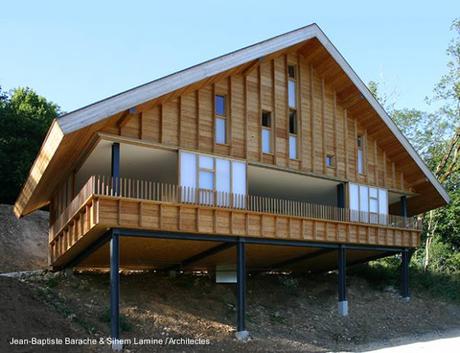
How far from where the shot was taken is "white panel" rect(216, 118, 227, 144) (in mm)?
20734

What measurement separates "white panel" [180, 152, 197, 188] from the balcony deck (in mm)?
303

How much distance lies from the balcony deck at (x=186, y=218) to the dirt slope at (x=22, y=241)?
819 cm

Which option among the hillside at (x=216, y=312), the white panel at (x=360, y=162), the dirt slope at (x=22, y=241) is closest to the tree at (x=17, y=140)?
the dirt slope at (x=22, y=241)

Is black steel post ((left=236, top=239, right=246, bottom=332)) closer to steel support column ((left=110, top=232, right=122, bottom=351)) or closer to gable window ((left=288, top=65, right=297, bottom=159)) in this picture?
steel support column ((left=110, top=232, right=122, bottom=351))

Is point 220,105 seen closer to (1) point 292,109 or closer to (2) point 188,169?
(2) point 188,169

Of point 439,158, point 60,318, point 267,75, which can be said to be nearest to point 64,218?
point 60,318

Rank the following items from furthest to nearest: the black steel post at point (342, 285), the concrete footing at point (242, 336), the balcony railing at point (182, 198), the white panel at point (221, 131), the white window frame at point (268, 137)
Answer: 1. the black steel post at point (342, 285)
2. the white window frame at point (268, 137)
3. the white panel at point (221, 131)
4. the concrete footing at point (242, 336)
5. the balcony railing at point (182, 198)

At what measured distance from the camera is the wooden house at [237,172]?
18.0 metres

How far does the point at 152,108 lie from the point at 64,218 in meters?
5.24

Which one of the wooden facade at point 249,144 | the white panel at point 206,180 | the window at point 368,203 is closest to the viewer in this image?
the wooden facade at point 249,144

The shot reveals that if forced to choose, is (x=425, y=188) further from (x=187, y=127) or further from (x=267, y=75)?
(x=187, y=127)

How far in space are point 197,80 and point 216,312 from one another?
25.2ft

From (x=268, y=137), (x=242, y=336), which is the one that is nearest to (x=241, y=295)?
(x=242, y=336)

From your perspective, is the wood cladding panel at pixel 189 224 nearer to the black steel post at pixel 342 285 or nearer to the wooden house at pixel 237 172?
the wooden house at pixel 237 172
